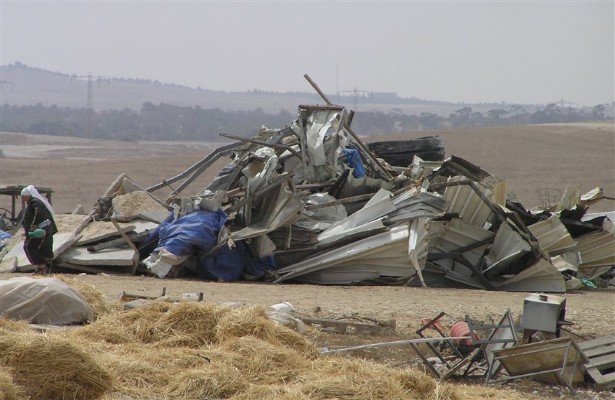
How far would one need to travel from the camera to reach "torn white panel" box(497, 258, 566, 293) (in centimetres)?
1539

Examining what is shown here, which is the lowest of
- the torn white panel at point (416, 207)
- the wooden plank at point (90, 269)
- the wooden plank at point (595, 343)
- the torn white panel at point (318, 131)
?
the wooden plank at point (90, 269)

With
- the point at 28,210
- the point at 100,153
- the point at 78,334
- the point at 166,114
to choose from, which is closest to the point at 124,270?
the point at 28,210

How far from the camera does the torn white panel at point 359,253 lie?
15.1 meters

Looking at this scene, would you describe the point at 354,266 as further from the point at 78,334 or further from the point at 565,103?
the point at 565,103

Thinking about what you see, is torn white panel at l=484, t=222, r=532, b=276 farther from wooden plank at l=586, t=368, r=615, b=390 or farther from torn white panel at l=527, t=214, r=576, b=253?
wooden plank at l=586, t=368, r=615, b=390

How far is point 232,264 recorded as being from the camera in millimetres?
15492

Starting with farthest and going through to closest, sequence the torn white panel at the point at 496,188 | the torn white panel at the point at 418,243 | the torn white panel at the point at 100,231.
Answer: the torn white panel at the point at 496,188, the torn white panel at the point at 100,231, the torn white panel at the point at 418,243

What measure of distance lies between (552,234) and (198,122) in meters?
117

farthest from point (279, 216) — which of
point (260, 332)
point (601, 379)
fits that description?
point (601, 379)

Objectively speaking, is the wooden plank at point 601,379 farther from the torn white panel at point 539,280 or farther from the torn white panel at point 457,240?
the torn white panel at point 457,240

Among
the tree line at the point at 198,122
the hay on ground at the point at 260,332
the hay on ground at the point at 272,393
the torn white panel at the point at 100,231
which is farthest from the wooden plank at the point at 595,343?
the tree line at the point at 198,122

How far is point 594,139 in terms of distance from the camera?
5734cm

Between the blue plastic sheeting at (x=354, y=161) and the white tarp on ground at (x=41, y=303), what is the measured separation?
7.53 m

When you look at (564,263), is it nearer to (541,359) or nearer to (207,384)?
(541,359)
